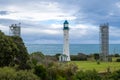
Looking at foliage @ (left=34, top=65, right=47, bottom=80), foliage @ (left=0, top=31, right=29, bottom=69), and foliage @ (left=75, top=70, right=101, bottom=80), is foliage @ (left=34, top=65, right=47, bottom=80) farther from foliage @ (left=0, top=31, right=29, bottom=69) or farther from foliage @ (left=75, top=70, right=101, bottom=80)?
foliage @ (left=75, top=70, right=101, bottom=80)

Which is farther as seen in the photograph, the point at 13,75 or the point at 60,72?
the point at 60,72

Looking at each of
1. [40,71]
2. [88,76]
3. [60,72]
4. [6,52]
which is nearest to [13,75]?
[6,52]

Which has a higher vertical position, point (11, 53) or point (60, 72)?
point (11, 53)

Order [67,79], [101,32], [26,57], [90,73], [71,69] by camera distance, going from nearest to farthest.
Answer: [90,73]
[26,57]
[67,79]
[71,69]
[101,32]

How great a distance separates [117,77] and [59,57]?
4267 cm

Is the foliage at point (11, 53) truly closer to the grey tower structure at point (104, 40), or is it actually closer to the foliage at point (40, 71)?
the foliage at point (40, 71)

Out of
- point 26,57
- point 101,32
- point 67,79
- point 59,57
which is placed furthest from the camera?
point 101,32

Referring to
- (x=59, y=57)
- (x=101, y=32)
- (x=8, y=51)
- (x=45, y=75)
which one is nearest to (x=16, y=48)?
(x=8, y=51)

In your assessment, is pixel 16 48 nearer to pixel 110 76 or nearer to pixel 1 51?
pixel 1 51

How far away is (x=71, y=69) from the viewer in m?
53.5

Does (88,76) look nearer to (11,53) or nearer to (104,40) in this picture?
(11,53)

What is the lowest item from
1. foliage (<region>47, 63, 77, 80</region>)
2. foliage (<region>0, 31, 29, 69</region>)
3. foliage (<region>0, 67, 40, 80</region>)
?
foliage (<region>47, 63, 77, 80</region>)

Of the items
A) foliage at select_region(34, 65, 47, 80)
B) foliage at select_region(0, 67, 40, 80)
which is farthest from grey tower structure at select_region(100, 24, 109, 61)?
foliage at select_region(0, 67, 40, 80)

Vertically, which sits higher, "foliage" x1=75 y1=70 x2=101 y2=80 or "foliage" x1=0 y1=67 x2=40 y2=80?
"foliage" x1=0 y1=67 x2=40 y2=80
